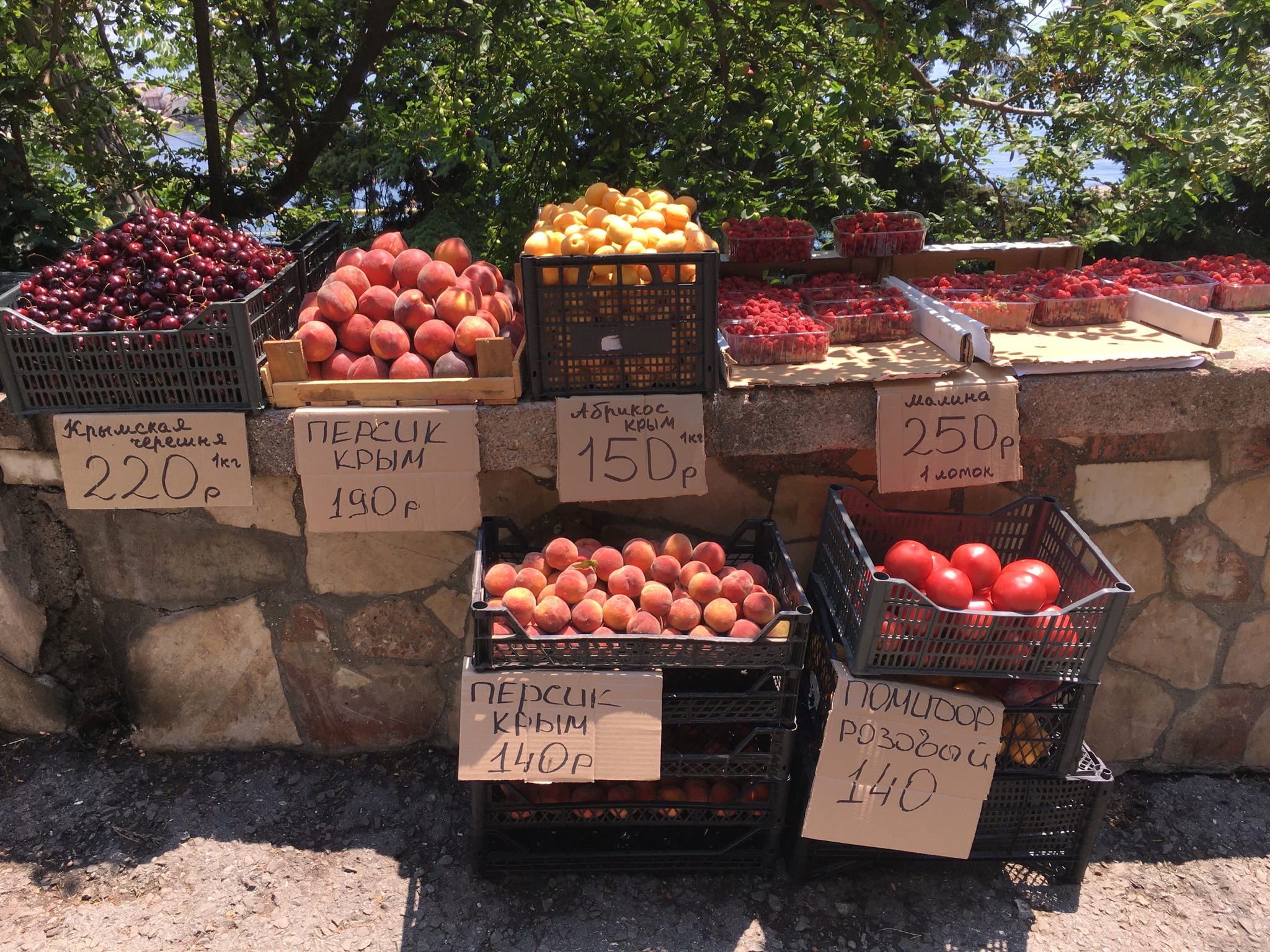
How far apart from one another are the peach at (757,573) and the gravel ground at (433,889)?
878 mm

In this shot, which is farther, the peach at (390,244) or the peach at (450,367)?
the peach at (390,244)

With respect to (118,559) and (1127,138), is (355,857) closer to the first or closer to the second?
(118,559)

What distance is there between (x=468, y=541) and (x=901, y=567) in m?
1.26

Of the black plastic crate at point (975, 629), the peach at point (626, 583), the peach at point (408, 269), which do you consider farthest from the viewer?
the peach at point (408, 269)

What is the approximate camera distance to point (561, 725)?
2.04m

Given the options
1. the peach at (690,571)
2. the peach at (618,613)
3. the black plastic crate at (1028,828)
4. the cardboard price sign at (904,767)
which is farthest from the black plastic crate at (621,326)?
the black plastic crate at (1028,828)

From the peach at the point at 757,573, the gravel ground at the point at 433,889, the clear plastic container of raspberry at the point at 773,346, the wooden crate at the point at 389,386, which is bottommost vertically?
the gravel ground at the point at 433,889

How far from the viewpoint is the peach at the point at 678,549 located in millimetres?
2311

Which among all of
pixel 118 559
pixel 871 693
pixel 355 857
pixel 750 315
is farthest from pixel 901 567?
pixel 118 559

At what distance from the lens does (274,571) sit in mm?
2600


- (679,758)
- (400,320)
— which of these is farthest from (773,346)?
(679,758)

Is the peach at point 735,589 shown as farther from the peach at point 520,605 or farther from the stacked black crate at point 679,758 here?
the peach at point 520,605

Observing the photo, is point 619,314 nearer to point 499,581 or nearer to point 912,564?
point 499,581

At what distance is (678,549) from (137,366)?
1493 mm
